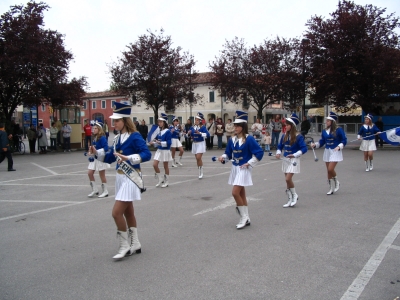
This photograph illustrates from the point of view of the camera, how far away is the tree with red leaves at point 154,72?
28.3 meters

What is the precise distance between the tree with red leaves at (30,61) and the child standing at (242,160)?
1938cm

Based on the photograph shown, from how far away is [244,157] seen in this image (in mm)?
7344

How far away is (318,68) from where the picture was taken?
2633 centimetres

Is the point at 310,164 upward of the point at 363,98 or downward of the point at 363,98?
downward

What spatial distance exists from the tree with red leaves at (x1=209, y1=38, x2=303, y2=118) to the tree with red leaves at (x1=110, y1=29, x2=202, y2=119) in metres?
2.77

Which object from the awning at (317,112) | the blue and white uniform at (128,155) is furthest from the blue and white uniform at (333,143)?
the awning at (317,112)

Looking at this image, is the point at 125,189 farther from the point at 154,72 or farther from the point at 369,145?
the point at 154,72

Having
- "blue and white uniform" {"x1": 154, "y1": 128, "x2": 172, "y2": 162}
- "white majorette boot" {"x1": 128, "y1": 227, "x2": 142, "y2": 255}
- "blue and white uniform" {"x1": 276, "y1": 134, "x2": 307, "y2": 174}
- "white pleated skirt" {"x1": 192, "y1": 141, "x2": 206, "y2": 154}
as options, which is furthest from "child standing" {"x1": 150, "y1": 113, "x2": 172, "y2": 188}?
"white majorette boot" {"x1": 128, "y1": 227, "x2": 142, "y2": 255}

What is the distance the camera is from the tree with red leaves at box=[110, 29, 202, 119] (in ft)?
92.8

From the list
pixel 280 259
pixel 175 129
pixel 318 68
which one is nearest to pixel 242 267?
pixel 280 259

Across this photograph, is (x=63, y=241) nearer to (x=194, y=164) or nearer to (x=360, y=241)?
(x=360, y=241)

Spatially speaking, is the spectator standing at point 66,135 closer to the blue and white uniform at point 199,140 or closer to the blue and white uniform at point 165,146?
the blue and white uniform at point 199,140

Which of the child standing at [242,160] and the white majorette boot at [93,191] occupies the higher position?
the child standing at [242,160]

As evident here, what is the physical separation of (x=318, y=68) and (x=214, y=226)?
21308 mm
